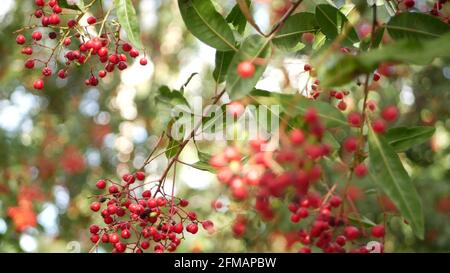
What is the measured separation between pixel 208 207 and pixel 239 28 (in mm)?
4219

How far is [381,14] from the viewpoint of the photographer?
157cm

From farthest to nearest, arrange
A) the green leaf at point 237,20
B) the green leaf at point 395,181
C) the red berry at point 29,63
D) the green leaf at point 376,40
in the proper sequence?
the red berry at point 29,63
the green leaf at point 237,20
the green leaf at point 376,40
the green leaf at point 395,181

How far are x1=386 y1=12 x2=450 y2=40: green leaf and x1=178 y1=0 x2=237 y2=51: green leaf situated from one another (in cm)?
38

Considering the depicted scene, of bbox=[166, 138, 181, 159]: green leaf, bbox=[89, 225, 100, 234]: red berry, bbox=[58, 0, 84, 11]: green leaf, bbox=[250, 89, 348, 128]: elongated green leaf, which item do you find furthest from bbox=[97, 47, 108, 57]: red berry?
bbox=[250, 89, 348, 128]: elongated green leaf

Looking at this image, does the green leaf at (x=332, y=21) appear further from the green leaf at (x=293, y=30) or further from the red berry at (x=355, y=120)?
the red berry at (x=355, y=120)

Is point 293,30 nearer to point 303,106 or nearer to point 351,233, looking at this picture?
point 303,106

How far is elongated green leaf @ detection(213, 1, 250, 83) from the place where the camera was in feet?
4.64

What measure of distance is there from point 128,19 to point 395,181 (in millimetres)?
814

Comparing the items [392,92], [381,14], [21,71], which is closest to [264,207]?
[381,14]

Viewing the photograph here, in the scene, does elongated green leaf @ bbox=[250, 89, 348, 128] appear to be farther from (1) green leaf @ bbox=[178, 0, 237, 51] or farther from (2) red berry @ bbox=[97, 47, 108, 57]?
(2) red berry @ bbox=[97, 47, 108, 57]

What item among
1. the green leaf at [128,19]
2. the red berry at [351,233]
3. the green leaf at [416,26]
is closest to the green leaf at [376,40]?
the green leaf at [416,26]

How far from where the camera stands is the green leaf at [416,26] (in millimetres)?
1239

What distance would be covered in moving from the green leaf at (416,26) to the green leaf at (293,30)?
23cm
